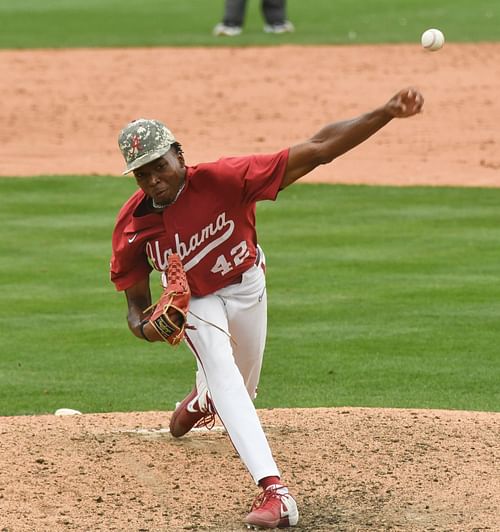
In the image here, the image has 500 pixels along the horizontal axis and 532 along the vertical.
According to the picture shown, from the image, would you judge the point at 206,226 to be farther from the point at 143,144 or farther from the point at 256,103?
the point at 256,103

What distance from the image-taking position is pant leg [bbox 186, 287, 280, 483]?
570cm

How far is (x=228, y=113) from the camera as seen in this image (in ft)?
64.0

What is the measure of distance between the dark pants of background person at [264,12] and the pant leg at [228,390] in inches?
771

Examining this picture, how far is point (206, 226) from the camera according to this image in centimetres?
591

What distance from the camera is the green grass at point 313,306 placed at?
343 inches

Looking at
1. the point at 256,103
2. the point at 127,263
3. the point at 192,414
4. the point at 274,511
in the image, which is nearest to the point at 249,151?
the point at 256,103

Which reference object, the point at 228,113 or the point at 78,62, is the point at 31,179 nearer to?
the point at 228,113

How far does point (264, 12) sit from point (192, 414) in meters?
19.7

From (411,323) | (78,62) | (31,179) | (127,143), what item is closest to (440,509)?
(127,143)

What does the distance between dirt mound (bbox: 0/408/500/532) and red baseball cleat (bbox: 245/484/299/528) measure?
9cm

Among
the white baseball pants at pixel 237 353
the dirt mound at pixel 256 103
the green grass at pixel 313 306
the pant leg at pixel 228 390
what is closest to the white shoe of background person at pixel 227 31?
the dirt mound at pixel 256 103

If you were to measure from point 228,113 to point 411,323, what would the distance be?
9934mm

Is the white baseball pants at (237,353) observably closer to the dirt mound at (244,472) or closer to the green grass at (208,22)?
the dirt mound at (244,472)

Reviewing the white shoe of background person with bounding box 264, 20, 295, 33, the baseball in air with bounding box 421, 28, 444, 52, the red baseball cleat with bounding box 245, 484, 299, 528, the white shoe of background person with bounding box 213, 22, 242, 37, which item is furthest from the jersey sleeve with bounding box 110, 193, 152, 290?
the white shoe of background person with bounding box 264, 20, 295, 33
